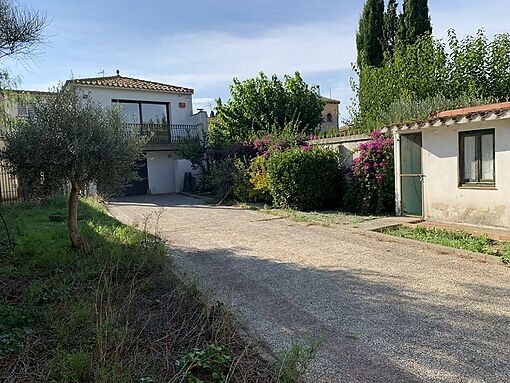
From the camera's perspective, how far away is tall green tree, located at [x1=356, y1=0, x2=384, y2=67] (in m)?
22.9

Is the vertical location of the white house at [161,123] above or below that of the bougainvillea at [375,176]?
above

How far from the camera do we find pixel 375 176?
11.3 metres

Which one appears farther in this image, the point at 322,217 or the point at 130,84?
the point at 130,84

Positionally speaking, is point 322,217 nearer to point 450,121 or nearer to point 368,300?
point 450,121

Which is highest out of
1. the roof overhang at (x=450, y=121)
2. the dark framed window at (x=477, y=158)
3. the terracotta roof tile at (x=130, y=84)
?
the terracotta roof tile at (x=130, y=84)

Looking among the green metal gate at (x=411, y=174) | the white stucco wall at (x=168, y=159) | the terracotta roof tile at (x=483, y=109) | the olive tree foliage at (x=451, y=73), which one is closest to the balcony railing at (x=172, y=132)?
the white stucco wall at (x=168, y=159)

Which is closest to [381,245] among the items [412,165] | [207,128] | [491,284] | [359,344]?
[491,284]

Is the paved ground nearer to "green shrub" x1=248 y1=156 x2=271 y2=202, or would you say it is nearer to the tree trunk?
the tree trunk

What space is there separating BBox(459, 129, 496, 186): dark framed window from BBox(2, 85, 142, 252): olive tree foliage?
7430 millimetres

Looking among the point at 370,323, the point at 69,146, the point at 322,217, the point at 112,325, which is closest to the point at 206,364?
the point at 112,325

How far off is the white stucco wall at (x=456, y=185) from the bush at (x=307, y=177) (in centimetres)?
260

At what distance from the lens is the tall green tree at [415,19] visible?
2094 centimetres

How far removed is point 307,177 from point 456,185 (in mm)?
4637

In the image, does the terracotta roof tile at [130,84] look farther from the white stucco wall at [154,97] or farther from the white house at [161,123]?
the white stucco wall at [154,97]
